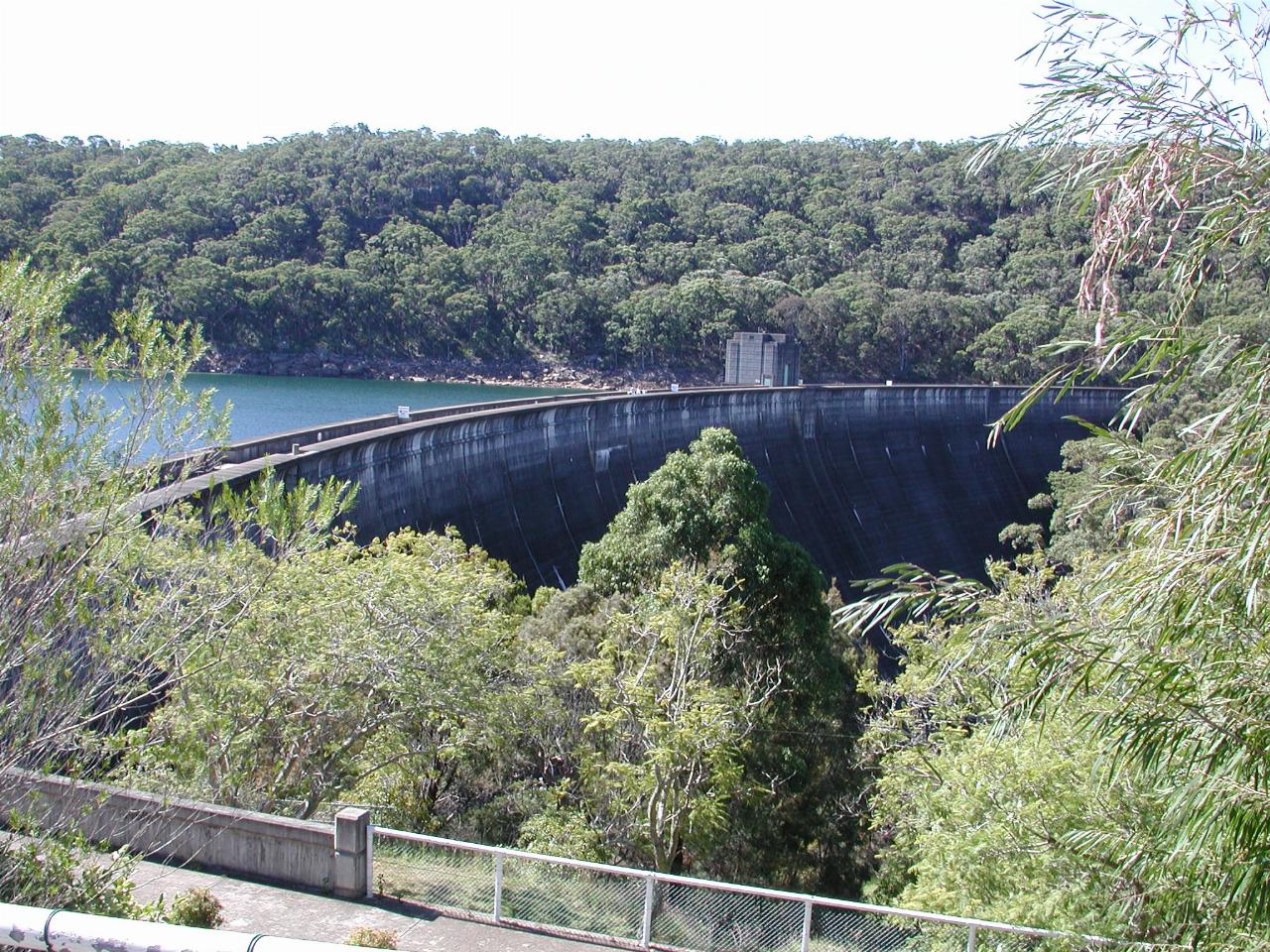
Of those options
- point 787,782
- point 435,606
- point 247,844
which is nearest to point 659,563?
point 787,782

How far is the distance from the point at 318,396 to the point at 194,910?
164 ft

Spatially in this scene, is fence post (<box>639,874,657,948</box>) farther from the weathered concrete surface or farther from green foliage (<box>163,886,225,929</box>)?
green foliage (<box>163,886,225,929</box>)

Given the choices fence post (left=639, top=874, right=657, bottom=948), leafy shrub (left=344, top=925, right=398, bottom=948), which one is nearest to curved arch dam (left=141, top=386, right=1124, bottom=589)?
leafy shrub (left=344, top=925, right=398, bottom=948)

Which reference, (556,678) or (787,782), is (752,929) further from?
(787,782)

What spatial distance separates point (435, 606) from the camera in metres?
8.61

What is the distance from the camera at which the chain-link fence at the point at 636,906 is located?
593 centimetres

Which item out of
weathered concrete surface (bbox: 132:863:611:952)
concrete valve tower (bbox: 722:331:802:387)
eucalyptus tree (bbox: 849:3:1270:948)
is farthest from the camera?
concrete valve tower (bbox: 722:331:802:387)

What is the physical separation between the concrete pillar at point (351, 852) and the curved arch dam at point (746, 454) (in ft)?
15.3

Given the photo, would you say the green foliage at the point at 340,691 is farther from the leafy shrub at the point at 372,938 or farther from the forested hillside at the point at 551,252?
the forested hillside at the point at 551,252

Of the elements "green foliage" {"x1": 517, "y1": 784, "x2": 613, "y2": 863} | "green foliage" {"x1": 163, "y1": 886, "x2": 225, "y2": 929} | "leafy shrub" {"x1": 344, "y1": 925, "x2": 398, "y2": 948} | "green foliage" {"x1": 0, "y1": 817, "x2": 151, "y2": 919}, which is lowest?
"green foliage" {"x1": 517, "y1": 784, "x2": 613, "y2": 863}

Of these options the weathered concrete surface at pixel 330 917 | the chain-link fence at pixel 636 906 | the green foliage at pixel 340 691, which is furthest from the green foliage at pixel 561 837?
the weathered concrete surface at pixel 330 917

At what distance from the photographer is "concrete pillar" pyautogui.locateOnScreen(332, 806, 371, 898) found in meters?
5.99

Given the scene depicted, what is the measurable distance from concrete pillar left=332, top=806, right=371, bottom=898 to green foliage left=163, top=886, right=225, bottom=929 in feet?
2.49

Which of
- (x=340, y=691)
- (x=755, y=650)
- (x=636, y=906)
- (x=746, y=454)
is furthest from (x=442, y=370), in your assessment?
(x=636, y=906)
